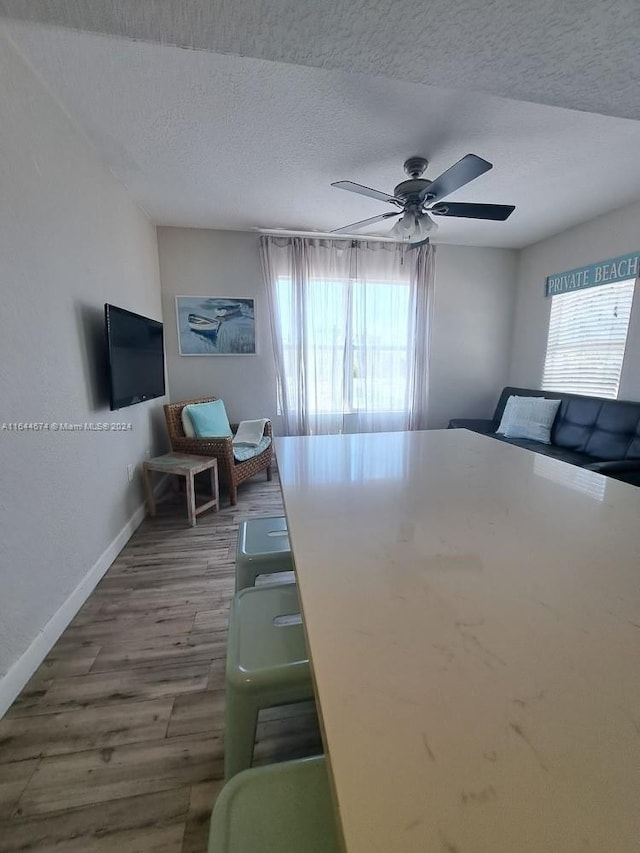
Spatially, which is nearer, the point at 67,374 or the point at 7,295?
the point at 7,295

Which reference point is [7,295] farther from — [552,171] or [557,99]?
[552,171]

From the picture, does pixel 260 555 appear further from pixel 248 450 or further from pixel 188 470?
pixel 248 450

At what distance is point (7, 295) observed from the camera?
1.33 meters

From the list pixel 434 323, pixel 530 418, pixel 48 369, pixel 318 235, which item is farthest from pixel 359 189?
pixel 530 418

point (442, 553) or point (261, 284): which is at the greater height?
point (261, 284)

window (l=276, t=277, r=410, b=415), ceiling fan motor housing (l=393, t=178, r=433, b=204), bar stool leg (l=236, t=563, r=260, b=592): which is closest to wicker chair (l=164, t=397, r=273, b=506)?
window (l=276, t=277, r=410, b=415)

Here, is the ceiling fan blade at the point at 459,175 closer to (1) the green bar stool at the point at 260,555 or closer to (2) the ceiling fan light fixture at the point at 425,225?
(2) the ceiling fan light fixture at the point at 425,225

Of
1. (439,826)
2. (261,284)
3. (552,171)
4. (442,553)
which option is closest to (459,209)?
(552,171)

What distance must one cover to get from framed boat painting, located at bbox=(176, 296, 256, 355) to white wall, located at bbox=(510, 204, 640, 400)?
3128 mm

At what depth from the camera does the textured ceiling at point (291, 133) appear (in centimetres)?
151

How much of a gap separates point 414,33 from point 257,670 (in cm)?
187

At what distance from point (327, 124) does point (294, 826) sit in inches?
103

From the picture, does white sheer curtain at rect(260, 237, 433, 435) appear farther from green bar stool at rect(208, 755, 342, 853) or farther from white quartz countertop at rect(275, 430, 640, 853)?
green bar stool at rect(208, 755, 342, 853)

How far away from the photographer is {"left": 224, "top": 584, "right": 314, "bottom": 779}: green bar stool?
739 mm
